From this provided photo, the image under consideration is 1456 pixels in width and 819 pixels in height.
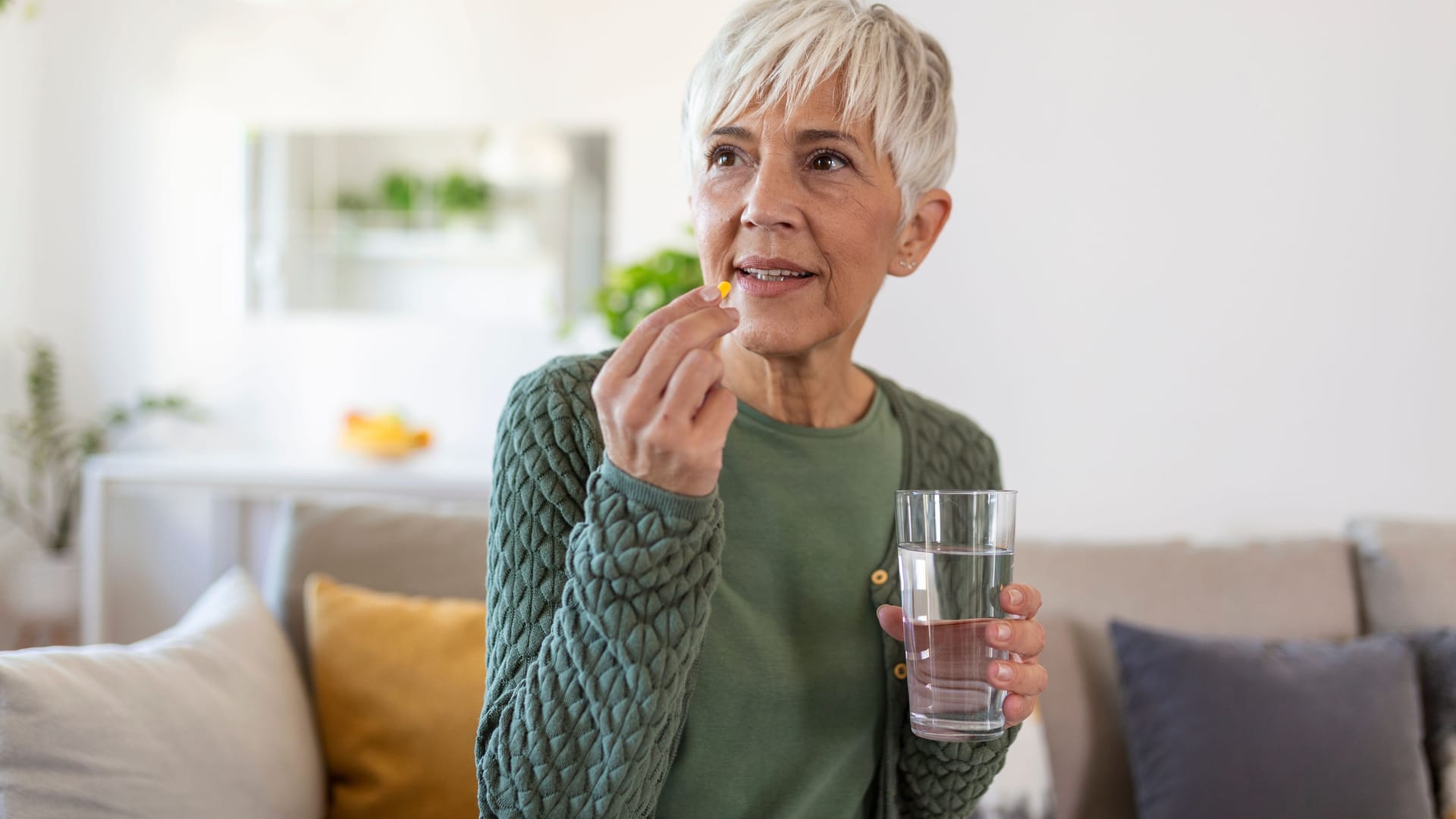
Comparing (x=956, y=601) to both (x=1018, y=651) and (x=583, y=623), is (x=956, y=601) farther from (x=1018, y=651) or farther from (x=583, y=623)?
(x=583, y=623)

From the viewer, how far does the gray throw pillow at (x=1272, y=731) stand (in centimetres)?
171

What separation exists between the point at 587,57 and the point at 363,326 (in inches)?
57.9

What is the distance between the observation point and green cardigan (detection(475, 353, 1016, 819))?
0.86m

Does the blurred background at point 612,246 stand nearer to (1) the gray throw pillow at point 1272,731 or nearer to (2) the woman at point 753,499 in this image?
(1) the gray throw pillow at point 1272,731

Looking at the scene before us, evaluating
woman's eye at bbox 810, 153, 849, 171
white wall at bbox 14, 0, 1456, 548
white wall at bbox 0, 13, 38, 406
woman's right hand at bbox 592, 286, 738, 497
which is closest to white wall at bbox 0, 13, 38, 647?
white wall at bbox 0, 13, 38, 406

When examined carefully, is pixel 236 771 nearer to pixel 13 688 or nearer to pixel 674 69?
pixel 13 688

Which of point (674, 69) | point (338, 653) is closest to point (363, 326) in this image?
point (674, 69)

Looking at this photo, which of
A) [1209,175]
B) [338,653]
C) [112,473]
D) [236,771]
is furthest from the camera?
[112,473]

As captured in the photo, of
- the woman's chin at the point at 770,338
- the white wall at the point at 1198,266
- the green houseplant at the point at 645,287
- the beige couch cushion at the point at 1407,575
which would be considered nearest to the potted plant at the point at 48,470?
the green houseplant at the point at 645,287

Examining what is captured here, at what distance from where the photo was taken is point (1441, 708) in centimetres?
183

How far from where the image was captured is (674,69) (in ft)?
14.9

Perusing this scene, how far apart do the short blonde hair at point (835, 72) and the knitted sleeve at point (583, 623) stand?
1.18 feet

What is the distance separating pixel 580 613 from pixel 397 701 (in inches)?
38.8

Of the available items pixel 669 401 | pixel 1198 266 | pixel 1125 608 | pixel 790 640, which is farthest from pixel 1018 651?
pixel 1198 266
